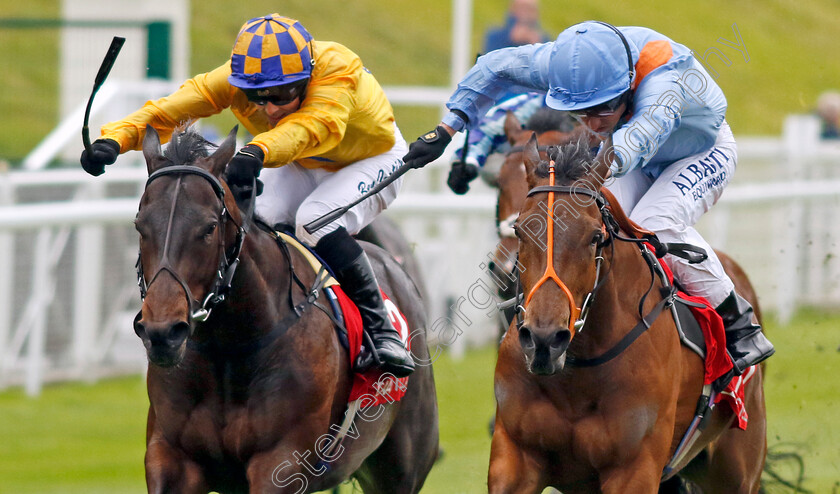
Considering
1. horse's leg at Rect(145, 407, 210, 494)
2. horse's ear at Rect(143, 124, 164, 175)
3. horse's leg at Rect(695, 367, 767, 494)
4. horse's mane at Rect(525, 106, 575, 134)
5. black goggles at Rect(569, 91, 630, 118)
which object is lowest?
horse's leg at Rect(695, 367, 767, 494)

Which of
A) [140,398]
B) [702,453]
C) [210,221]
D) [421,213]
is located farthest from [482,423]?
[210,221]

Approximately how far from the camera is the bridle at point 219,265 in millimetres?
3467

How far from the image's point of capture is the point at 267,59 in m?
4.19

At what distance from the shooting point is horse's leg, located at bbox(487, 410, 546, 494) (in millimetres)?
3844

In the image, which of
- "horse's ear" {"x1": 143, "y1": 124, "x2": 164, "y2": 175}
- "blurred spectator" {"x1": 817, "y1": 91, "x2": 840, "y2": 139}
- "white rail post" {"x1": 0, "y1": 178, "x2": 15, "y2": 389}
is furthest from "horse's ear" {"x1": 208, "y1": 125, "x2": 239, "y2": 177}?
"blurred spectator" {"x1": 817, "y1": 91, "x2": 840, "y2": 139}

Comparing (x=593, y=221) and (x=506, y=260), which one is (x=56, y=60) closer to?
(x=506, y=260)

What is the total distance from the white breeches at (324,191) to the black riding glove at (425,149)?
0.32 m

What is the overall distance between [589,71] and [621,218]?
0.50 metres

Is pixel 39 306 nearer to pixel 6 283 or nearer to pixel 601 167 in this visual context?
pixel 6 283

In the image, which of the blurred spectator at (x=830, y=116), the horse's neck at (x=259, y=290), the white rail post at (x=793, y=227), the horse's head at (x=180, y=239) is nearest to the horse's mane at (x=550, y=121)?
the horse's neck at (x=259, y=290)

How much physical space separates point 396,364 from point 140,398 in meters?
4.37

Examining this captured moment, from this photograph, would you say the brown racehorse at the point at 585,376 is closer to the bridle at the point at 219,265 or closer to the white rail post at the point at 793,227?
the bridle at the point at 219,265

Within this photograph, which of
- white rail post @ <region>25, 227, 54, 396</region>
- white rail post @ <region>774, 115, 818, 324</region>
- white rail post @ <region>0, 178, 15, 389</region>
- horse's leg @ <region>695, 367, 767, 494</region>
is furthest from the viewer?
white rail post @ <region>774, 115, 818, 324</region>

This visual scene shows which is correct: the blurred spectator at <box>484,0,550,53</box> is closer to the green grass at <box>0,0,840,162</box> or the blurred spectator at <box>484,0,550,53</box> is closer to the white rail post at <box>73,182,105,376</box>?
the white rail post at <box>73,182,105,376</box>
